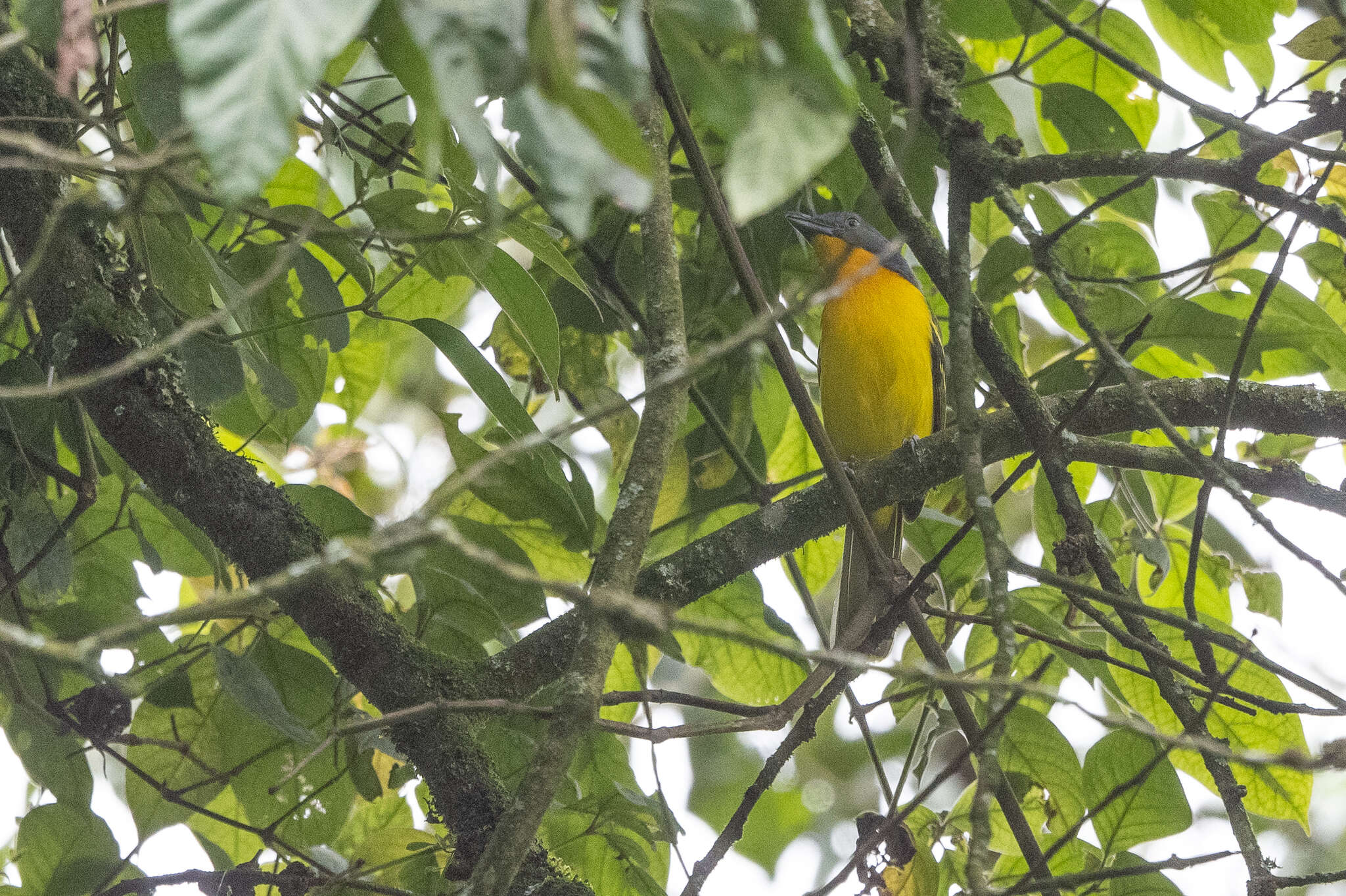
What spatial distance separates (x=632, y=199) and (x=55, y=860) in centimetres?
217

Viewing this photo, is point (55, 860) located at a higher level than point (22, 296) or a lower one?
lower

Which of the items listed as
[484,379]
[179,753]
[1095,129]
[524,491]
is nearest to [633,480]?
[484,379]

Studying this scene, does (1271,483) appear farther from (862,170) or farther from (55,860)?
(55,860)

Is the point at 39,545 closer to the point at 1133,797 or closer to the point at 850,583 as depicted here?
the point at 1133,797

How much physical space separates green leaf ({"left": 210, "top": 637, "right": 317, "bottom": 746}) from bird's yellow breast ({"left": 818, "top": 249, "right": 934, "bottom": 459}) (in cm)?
308

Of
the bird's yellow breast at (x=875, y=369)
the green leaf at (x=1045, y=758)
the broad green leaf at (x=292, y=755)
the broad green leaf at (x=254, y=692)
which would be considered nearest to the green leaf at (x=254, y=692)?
the broad green leaf at (x=254, y=692)

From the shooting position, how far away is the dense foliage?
5.68 ft

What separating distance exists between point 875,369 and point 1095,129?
2.02m

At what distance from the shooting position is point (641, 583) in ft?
7.33

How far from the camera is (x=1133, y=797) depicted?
2.13 meters

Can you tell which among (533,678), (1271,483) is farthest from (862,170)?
(533,678)

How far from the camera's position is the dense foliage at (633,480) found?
5.68 ft

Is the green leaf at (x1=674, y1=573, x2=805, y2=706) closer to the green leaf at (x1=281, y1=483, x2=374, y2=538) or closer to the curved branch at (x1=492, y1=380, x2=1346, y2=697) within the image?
the curved branch at (x1=492, y1=380, x2=1346, y2=697)

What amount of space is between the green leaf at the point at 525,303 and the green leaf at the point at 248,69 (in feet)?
4.22
